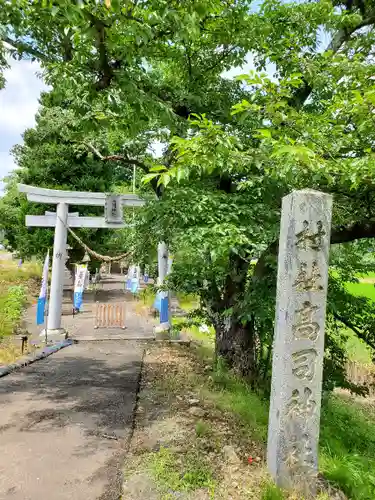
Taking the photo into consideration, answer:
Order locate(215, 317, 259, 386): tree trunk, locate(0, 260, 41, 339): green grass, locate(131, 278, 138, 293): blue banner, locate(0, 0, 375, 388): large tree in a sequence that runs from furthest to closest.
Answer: locate(131, 278, 138, 293): blue banner
locate(0, 260, 41, 339): green grass
locate(215, 317, 259, 386): tree trunk
locate(0, 0, 375, 388): large tree

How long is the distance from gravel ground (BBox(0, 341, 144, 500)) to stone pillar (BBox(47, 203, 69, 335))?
315 cm

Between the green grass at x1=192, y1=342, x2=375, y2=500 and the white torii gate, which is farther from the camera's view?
the white torii gate

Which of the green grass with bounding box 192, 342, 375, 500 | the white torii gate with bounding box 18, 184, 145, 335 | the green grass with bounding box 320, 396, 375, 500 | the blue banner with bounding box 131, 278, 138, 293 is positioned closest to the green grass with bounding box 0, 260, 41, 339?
the white torii gate with bounding box 18, 184, 145, 335

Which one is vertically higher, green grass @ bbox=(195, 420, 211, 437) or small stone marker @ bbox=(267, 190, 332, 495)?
small stone marker @ bbox=(267, 190, 332, 495)

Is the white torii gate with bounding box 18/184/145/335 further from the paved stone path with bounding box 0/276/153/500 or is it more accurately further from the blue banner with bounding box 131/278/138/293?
the blue banner with bounding box 131/278/138/293

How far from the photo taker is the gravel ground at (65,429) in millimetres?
3355

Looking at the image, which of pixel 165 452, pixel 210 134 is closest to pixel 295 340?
pixel 165 452

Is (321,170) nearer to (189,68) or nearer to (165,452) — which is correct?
(165,452)

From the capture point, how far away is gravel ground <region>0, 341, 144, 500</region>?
132 inches

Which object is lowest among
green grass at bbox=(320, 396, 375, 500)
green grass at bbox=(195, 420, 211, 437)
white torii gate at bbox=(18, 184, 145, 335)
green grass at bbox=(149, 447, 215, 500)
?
green grass at bbox=(320, 396, 375, 500)

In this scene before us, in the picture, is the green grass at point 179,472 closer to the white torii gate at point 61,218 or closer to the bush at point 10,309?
the white torii gate at point 61,218

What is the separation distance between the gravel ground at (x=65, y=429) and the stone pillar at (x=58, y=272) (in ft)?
10.3

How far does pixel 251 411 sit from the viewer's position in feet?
16.6

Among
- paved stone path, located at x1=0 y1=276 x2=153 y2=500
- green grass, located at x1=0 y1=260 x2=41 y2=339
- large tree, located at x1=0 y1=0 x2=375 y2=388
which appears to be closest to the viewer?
paved stone path, located at x1=0 y1=276 x2=153 y2=500
